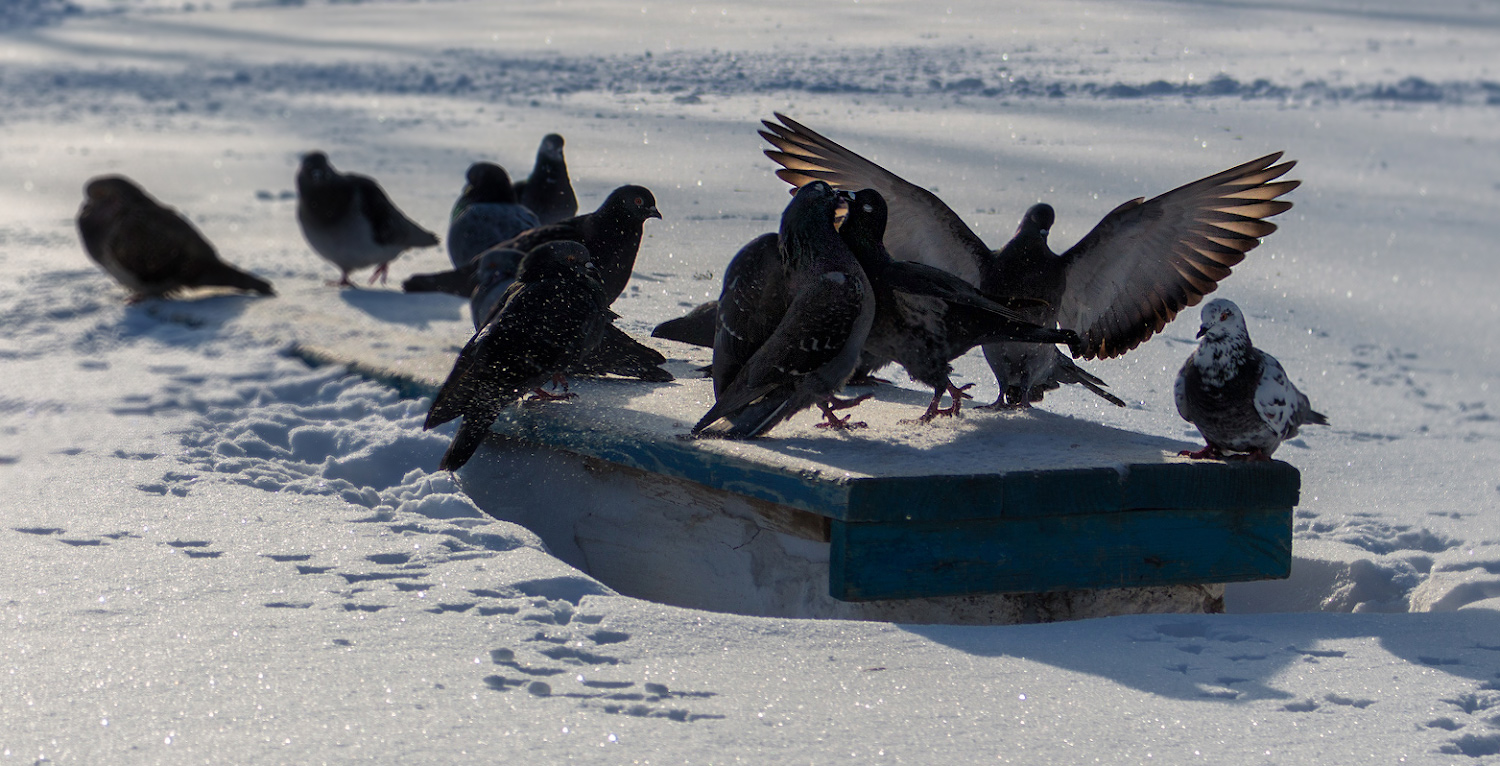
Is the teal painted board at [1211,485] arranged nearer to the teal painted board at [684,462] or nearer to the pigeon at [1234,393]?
the pigeon at [1234,393]

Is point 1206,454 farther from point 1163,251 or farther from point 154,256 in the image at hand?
point 154,256

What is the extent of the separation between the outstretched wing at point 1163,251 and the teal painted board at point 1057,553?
66 centimetres

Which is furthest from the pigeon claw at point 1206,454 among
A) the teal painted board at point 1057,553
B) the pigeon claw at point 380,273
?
the pigeon claw at point 380,273

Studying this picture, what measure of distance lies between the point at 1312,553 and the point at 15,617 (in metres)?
2.82

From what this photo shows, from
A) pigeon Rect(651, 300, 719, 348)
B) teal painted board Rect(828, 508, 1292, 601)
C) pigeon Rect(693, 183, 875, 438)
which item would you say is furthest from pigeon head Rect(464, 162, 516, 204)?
teal painted board Rect(828, 508, 1292, 601)

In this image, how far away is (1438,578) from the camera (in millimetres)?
3090

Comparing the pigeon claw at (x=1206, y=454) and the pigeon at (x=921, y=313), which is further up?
the pigeon at (x=921, y=313)

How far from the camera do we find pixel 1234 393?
2779 mm

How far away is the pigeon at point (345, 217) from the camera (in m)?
6.75


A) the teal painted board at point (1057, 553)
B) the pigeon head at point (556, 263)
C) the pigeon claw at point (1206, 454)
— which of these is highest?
the pigeon head at point (556, 263)

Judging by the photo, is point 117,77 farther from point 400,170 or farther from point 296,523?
point 296,523

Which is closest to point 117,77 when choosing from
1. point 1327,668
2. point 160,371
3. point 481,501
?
point 160,371

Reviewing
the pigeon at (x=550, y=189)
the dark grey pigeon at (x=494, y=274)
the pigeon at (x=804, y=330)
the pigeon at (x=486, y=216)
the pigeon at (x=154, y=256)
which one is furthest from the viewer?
the pigeon at (x=154, y=256)

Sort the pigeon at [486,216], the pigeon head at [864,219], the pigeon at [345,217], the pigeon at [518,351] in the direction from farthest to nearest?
the pigeon at [345,217] < the pigeon at [486,216] < the pigeon at [518,351] < the pigeon head at [864,219]
